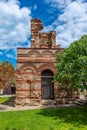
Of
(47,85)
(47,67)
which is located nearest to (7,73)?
(47,85)

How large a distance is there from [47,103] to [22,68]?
4687mm

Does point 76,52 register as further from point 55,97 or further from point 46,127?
point 55,97

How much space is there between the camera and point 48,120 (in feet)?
49.7

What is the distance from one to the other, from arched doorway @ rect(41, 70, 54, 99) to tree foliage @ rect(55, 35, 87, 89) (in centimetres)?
798

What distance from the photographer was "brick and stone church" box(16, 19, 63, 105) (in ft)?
75.2

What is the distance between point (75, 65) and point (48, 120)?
4.37m

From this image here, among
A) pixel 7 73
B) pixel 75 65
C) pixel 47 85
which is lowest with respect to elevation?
pixel 47 85

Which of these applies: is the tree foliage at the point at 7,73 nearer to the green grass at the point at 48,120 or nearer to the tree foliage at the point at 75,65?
the green grass at the point at 48,120

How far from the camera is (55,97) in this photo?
920 inches

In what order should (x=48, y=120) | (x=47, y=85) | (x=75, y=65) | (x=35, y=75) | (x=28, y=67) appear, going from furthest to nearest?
(x=47, y=85) < (x=28, y=67) < (x=35, y=75) < (x=48, y=120) < (x=75, y=65)

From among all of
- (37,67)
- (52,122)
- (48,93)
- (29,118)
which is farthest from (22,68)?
(52,122)

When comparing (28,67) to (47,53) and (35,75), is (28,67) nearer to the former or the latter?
(35,75)

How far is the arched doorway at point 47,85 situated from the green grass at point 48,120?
5.61m

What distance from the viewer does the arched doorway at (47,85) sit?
78.6 ft
